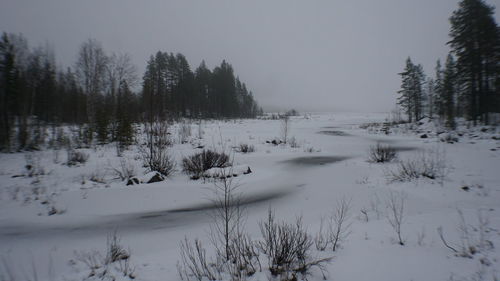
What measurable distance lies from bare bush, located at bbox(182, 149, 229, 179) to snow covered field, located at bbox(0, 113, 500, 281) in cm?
36

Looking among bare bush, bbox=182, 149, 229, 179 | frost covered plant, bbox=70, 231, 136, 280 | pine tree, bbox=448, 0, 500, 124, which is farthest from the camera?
pine tree, bbox=448, 0, 500, 124

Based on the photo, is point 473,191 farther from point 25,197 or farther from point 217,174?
point 25,197

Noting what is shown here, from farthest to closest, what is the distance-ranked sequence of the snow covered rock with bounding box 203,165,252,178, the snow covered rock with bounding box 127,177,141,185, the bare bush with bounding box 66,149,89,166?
the bare bush with bounding box 66,149,89,166 < the snow covered rock with bounding box 203,165,252,178 < the snow covered rock with bounding box 127,177,141,185

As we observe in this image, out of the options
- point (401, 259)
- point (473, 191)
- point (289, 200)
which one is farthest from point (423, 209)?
point (289, 200)

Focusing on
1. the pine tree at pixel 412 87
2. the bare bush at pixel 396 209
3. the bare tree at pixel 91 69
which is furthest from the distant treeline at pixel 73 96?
the pine tree at pixel 412 87

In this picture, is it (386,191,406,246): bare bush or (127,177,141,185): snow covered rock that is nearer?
(386,191,406,246): bare bush

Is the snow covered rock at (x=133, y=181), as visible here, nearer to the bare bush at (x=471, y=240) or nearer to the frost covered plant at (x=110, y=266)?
the frost covered plant at (x=110, y=266)

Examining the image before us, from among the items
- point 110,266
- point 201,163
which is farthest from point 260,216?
point 201,163

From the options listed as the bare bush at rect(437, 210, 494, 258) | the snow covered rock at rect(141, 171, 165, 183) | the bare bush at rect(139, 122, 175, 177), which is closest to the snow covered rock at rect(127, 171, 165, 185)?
the snow covered rock at rect(141, 171, 165, 183)

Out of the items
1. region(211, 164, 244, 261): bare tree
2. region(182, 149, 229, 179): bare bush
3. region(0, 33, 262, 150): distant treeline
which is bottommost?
region(211, 164, 244, 261): bare tree

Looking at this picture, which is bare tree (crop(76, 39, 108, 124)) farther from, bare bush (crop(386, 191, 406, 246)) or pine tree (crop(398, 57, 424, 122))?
pine tree (crop(398, 57, 424, 122))

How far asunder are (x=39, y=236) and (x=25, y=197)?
259 centimetres

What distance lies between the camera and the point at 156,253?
3.10 m

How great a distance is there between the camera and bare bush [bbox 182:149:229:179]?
23.9ft
